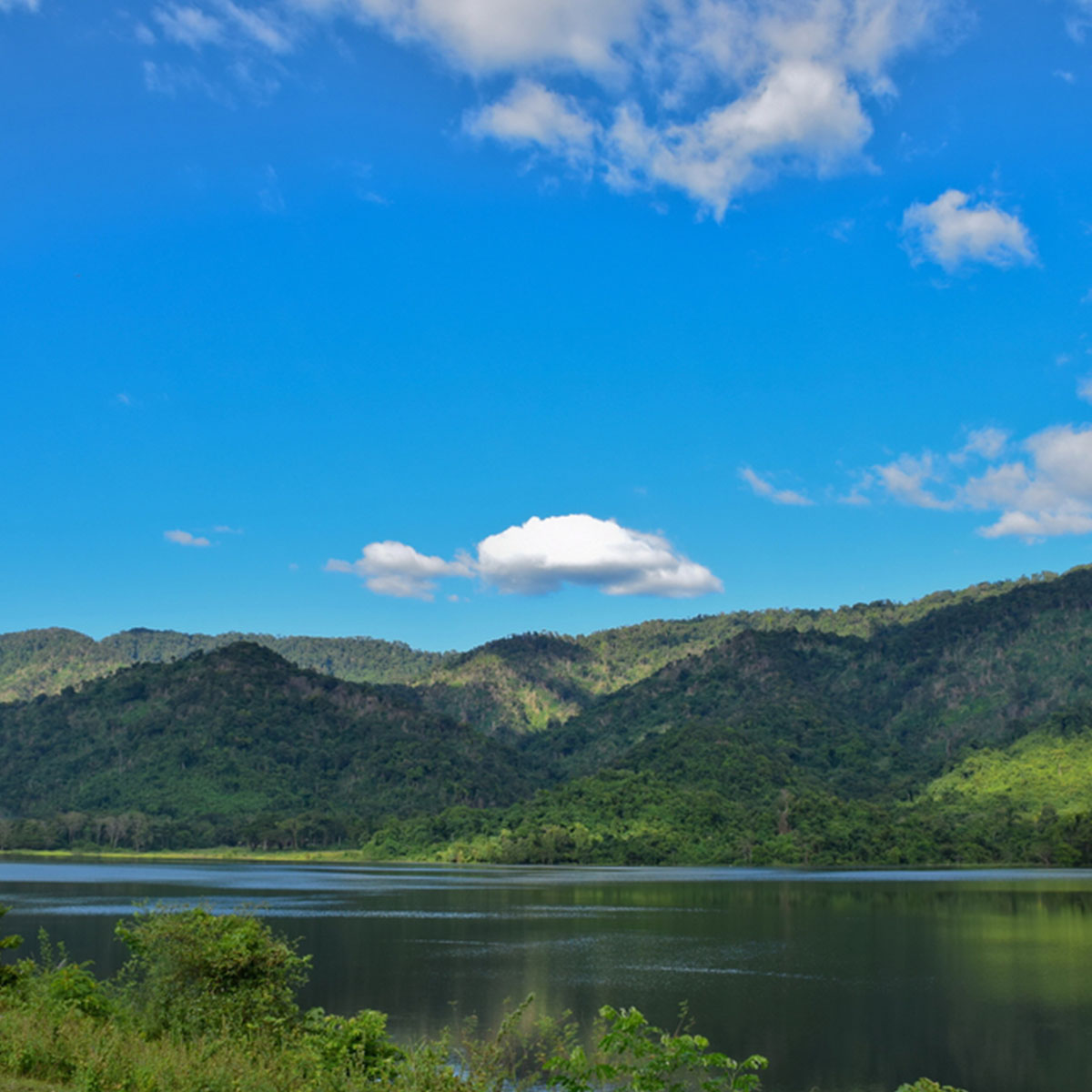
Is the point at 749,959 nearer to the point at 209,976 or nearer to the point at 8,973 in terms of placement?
the point at 209,976

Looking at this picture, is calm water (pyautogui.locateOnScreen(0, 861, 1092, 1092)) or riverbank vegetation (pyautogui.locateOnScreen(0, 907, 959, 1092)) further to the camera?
calm water (pyautogui.locateOnScreen(0, 861, 1092, 1092))

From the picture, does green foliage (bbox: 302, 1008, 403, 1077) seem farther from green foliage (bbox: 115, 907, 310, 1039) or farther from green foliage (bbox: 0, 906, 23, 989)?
green foliage (bbox: 0, 906, 23, 989)

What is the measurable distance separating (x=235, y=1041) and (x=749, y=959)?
45024 mm

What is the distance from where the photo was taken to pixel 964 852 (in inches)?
7249

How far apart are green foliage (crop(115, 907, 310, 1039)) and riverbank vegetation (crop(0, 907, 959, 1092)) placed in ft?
0.11

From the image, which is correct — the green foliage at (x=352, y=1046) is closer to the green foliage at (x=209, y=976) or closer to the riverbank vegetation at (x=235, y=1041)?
the riverbank vegetation at (x=235, y=1041)

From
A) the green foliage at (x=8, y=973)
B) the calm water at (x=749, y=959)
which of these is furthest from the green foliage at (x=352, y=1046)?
the calm water at (x=749, y=959)

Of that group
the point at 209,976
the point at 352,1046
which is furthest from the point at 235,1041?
the point at 209,976

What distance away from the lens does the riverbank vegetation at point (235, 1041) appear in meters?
16.7

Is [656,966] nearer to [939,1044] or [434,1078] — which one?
[939,1044]

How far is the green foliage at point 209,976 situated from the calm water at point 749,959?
12.1 m

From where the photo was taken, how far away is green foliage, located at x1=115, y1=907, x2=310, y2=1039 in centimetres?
2802

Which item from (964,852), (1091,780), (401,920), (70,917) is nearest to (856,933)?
(401,920)

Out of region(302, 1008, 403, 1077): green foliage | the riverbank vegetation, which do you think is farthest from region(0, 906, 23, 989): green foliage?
region(302, 1008, 403, 1077): green foliage
